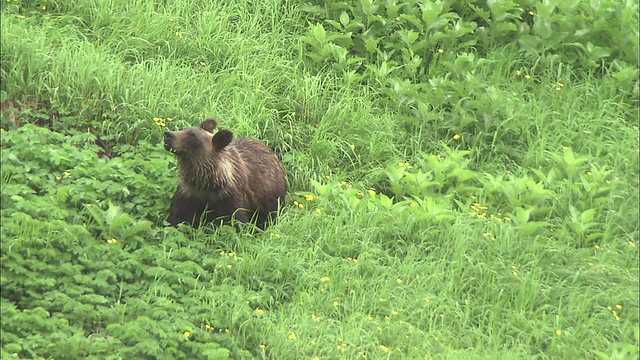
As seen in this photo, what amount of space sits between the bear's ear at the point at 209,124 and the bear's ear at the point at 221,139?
295 millimetres

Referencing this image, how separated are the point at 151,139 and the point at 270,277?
5.46 ft

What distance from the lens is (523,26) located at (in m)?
10.1

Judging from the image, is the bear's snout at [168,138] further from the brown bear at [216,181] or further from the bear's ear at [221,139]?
the bear's ear at [221,139]

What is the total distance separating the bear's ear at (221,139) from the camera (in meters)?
7.80

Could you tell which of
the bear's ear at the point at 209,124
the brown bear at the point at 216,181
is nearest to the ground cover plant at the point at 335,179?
the brown bear at the point at 216,181

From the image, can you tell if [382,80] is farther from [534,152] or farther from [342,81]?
[534,152]

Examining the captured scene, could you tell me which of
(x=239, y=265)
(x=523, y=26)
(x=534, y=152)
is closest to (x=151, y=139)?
(x=239, y=265)

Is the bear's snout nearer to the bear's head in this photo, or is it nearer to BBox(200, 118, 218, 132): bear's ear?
the bear's head

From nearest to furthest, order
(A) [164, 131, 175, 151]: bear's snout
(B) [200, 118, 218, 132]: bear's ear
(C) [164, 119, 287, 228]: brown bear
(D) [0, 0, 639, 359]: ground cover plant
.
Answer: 1. (D) [0, 0, 639, 359]: ground cover plant
2. (A) [164, 131, 175, 151]: bear's snout
3. (C) [164, 119, 287, 228]: brown bear
4. (B) [200, 118, 218, 132]: bear's ear

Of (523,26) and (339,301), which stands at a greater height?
(523,26)

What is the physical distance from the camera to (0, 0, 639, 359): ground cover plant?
6891 mm

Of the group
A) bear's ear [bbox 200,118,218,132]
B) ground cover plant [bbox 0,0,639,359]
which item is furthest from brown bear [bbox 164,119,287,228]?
ground cover plant [bbox 0,0,639,359]

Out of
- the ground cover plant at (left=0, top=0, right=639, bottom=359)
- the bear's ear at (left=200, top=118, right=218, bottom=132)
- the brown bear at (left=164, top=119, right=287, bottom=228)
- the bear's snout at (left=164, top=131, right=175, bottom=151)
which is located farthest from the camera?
the bear's ear at (left=200, top=118, right=218, bottom=132)

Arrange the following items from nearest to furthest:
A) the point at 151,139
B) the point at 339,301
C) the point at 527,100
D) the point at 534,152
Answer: the point at 339,301 < the point at 151,139 < the point at 534,152 < the point at 527,100
